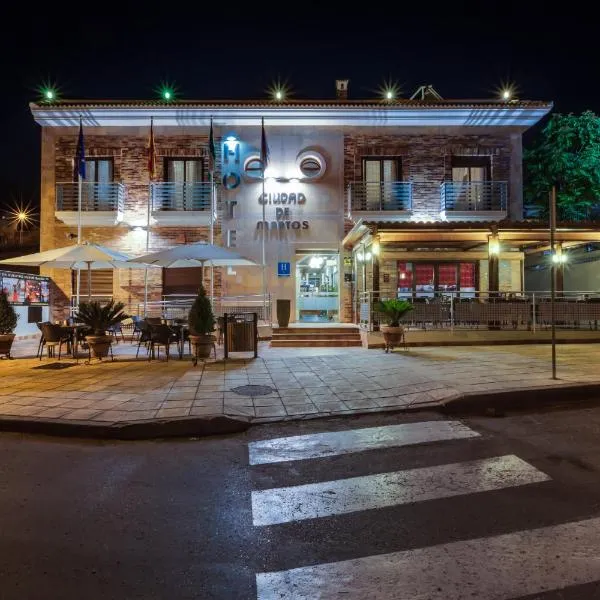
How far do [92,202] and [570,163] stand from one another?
60.8 ft

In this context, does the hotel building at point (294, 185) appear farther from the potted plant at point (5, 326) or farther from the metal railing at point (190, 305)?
the potted plant at point (5, 326)

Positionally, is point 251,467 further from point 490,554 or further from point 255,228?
point 255,228

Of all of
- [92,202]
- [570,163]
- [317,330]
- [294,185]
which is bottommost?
[317,330]

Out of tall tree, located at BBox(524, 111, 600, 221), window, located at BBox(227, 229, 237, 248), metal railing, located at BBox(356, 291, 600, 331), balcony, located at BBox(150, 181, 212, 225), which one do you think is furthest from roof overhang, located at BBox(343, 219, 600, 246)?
balcony, located at BBox(150, 181, 212, 225)

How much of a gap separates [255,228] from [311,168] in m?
3.01

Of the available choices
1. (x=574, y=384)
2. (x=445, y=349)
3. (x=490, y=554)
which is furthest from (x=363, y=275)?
(x=490, y=554)

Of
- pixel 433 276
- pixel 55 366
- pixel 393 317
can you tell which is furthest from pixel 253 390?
pixel 433 276

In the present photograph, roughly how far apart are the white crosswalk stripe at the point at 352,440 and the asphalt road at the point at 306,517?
3cm

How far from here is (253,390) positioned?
24.0 ft

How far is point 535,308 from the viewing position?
532 inches

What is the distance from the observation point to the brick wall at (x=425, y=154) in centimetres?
1828

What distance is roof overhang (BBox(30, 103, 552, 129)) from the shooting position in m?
17.6

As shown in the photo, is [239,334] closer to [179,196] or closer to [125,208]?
[179,196]

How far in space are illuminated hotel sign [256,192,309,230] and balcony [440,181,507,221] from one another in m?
5.19
